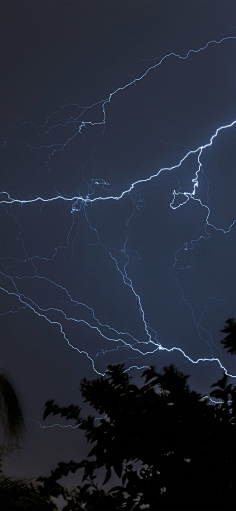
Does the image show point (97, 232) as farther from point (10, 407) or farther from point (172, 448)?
point (172, 448)

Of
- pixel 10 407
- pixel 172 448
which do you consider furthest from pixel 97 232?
pixel 172 448

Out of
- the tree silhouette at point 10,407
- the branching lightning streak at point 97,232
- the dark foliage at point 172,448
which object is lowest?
the dark foliage at point 172,448

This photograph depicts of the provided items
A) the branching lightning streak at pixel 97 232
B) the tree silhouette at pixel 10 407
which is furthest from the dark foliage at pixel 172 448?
the branching lightning streak at pixel 97 232

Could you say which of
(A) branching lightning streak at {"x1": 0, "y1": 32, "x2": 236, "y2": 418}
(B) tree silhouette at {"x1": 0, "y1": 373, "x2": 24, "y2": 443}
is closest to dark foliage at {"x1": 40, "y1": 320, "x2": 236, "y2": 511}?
(B) tree silhouette at {"x1": 0, "y1": 373, "x2": 24, "y2": 443}

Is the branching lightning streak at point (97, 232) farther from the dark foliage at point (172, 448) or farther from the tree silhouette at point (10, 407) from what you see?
the dark foliage at point (172, 448)

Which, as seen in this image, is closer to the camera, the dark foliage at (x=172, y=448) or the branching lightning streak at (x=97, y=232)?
the dark foliage at (x=172, y=448)

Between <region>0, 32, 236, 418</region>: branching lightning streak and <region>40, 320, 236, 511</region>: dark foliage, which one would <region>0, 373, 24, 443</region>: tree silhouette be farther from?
<region>40, 320, 236, 511</region>: dark foliage

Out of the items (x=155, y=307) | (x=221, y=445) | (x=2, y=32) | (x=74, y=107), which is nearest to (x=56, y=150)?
(x=74, y=107)

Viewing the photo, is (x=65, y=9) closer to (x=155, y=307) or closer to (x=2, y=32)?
(x=2, y=32)

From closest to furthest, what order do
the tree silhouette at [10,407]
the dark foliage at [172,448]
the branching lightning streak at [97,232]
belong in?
the dark foliage at [172,448] < the tree silhouette at [10,407] < the branching lightning streak at [97,232]

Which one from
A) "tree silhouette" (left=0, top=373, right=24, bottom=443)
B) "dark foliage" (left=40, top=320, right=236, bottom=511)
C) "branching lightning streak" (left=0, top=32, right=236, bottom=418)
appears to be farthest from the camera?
"branching lightning streak" (left=0, top=32, right=236, bottom=418)

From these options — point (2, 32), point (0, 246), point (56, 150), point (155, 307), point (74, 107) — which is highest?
point (2, 32)
